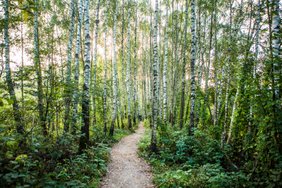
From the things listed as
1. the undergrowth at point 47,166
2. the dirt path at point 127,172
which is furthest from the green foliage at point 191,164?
the undergrowth at point 47,166

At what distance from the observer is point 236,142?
7.66 m

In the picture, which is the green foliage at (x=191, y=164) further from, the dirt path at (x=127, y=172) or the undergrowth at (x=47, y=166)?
the undergrowth at (x=47, y=166)

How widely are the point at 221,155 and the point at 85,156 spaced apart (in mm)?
5035

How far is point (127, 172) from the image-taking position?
7.12 metres

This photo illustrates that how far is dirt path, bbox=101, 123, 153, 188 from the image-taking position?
6098 millimetres

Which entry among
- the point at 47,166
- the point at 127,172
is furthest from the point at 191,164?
the point at 47,166

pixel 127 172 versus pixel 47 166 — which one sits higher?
pixel 47 166

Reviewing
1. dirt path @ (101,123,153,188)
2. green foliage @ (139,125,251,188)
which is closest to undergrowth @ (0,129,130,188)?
dirt path @ (101,123,153,188)

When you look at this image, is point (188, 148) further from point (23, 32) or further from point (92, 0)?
point (92, 0)

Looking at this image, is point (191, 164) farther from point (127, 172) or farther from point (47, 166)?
point (47, 166)

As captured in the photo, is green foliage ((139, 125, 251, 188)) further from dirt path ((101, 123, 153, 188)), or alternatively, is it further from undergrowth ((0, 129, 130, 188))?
undergrowth ((0, 129, 130, 188))

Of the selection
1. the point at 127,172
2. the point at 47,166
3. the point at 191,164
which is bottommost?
the point at 127,172

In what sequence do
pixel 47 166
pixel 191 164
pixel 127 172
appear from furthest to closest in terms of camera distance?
pixel 191 164, pixel 127 172, pixel 47 166

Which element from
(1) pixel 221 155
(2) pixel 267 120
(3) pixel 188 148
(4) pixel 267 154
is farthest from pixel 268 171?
(3) pixel 188 148
